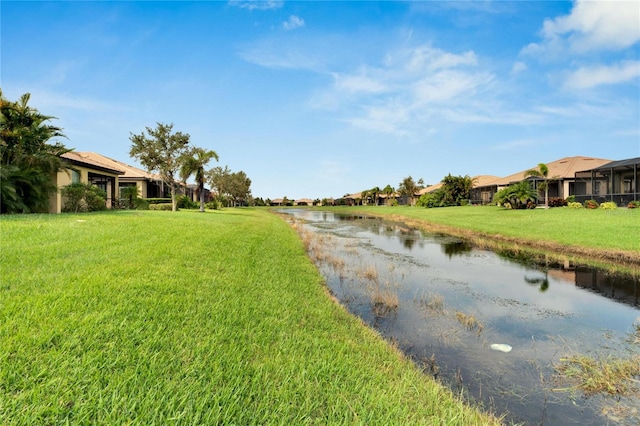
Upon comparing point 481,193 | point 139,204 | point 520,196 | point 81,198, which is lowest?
point 139,204

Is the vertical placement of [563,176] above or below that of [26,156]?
above

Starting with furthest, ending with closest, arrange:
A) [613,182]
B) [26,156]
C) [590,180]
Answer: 1. [590,180]
2. [613,182]
3. [26,156]

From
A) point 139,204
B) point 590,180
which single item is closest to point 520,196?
point 590,180

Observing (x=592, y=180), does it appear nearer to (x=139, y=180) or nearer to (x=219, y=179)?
(x=139, y=180)

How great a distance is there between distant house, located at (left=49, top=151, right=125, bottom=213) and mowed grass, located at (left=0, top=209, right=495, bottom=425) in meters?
12.3

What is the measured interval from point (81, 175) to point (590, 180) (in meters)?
47.1

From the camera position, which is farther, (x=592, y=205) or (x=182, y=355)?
(x=592, y=205)

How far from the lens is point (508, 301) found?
8117 mm

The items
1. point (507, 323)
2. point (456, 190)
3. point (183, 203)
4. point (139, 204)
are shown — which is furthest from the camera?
point (456, 190)

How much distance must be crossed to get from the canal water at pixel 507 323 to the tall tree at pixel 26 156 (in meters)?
13.5

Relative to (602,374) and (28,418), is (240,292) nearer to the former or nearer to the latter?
(28,418)

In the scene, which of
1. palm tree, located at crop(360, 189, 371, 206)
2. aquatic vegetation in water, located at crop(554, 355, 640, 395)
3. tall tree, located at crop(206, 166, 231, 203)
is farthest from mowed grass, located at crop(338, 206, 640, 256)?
palm tree, located at crop(360, 189, 371, 206)

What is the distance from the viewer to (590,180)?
33.1m

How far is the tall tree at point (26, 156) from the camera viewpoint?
45.1 feet
